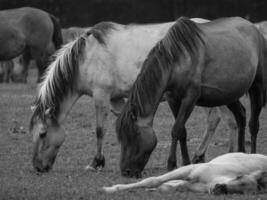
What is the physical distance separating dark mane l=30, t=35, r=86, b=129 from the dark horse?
1274 millimetres

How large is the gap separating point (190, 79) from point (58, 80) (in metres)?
1.64

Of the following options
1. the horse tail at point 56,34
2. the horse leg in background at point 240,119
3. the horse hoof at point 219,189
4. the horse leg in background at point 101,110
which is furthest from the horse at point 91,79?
the horse tail at point 56,34

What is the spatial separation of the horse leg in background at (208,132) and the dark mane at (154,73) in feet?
5.92

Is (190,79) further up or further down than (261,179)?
further down

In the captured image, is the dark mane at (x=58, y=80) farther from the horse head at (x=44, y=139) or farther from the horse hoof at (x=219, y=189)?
the horse hoof at (x=219, y=189)

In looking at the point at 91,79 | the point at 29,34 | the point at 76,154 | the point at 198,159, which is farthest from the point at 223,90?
the point at 29,34

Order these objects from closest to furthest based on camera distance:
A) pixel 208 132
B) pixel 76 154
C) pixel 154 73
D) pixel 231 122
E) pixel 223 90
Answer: pixel 154 73 < pixel 223 90 < pixel 208 132 < pixel 76 154 < pixel 231 122

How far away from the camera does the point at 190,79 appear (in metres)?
9.11

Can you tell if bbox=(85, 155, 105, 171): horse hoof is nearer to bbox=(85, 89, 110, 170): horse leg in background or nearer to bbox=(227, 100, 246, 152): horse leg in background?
bbox=(85, 89, 110, 170): horse leg in background

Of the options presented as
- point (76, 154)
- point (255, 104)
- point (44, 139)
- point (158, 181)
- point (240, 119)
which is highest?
point (158, 181)

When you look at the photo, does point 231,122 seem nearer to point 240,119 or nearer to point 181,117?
point 240,119

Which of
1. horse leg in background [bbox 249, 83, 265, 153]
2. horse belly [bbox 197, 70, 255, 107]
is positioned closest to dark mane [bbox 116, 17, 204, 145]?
horse belly [bbox 197, 70, 255, 107]

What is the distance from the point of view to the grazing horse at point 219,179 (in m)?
7.07

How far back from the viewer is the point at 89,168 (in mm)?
9609
